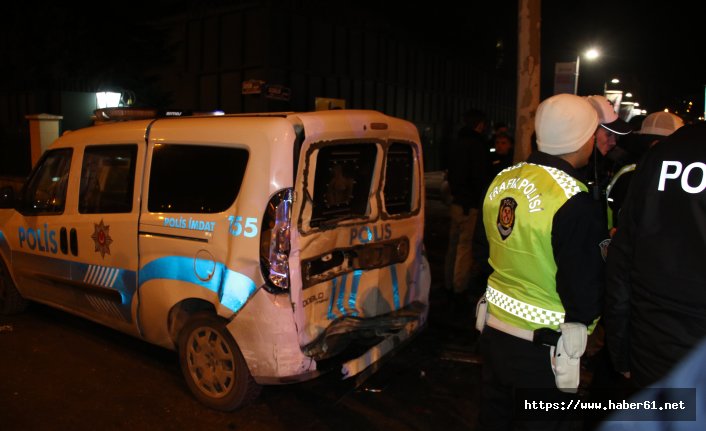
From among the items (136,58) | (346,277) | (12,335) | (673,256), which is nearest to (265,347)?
(346,277)

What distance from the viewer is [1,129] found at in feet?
73.3

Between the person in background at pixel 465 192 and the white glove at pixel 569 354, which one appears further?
the person in background at pixel 465 192

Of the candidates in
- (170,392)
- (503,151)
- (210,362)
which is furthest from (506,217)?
(503,151)

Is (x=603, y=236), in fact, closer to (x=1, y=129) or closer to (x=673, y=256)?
(x=673, y=256)

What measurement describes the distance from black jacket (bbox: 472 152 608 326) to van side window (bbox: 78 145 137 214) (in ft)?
10.4

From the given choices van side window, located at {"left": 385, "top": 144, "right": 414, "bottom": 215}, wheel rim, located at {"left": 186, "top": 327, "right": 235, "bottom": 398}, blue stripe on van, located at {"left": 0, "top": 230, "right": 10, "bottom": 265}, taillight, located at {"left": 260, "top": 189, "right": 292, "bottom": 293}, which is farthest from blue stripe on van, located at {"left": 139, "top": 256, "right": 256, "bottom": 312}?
blue stripe on van, located at {"left": 0, "top": 230, "right": 10, "bottom": 265}

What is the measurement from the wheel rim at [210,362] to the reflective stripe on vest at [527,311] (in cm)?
192

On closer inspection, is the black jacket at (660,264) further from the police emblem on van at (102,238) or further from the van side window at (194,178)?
the police emblem on van at (102,238)

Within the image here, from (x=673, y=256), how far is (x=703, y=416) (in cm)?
54

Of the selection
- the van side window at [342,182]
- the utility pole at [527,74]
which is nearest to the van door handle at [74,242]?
the van side window at [342,182]

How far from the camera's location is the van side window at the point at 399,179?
168 inches

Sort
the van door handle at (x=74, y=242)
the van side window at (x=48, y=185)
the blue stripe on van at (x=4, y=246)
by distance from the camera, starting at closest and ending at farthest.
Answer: the van door handle at (x=74, y=242), the van side window at (x=48, y=185), the blue stripe on van at (x=4, y=246)

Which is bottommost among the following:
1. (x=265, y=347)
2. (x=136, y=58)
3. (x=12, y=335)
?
(x=12, y=335)

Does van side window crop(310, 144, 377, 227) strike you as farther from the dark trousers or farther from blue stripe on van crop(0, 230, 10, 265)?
blue stripe on van crop(0, 230, 10, 265)
